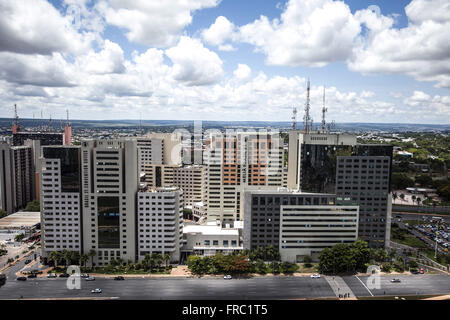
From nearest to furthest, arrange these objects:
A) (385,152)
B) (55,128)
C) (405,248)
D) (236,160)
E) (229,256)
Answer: (229,256)
(385,152)
(405,248)
(236,160)
(55,128)

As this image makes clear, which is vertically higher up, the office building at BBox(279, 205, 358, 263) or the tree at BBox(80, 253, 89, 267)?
the office building at BBox(279, 205, 358, 263)

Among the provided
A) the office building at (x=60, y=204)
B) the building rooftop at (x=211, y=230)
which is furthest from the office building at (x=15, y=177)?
the building rooftop at (x=211, y=230)

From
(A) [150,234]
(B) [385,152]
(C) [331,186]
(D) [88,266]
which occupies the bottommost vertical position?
(D) [88,266]

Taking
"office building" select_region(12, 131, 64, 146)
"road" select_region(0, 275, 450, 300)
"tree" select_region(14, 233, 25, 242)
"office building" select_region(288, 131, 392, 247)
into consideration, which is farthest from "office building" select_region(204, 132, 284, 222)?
"office building" select_region(12, 131, 64, 146)

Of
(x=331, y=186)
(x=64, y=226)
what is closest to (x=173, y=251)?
(x=64, y=226)

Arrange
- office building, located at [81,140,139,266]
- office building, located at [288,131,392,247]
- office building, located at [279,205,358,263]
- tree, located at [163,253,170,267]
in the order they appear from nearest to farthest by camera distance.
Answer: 1. office building, located at [81,140,139,266]
2. tree, located at [163,253,170,267]
3. office building, located at [279,205,358,263]
4. office building, located at [288,131,392,247]

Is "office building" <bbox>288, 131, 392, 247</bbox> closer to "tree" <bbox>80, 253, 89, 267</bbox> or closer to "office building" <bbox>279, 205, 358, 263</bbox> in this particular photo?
"office building" <bbox>279, 205, 358, 263</bbox>

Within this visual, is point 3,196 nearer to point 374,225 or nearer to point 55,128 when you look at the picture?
point 55,128
